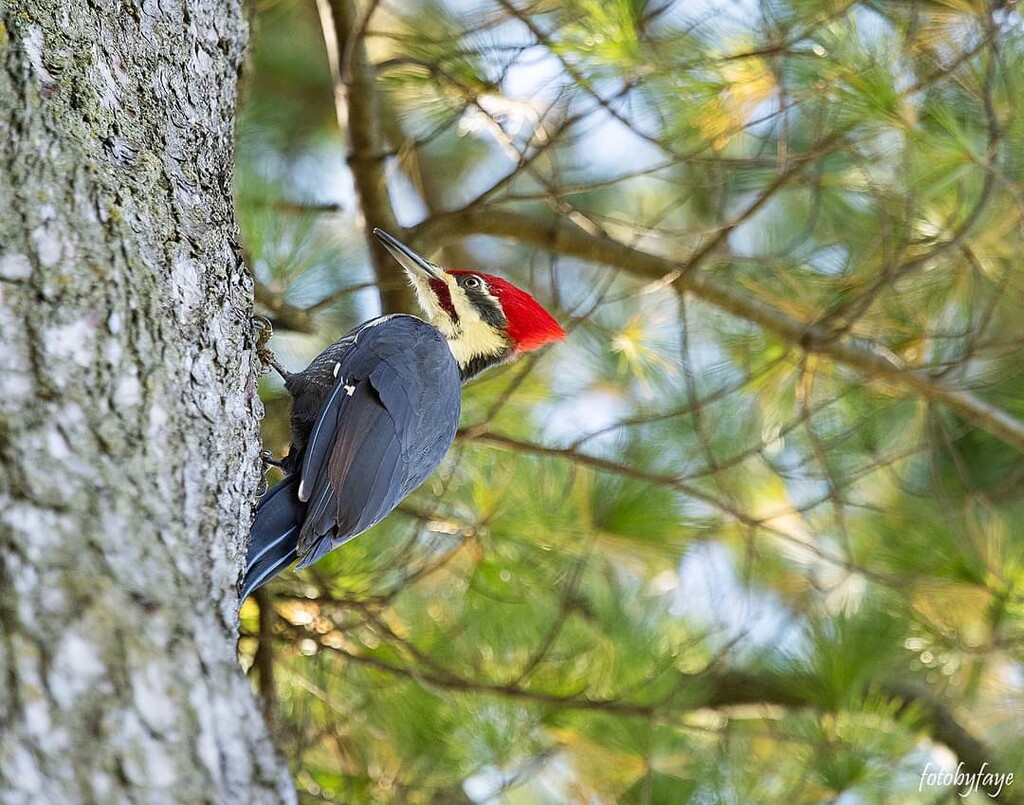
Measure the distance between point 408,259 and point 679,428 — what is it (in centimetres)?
143

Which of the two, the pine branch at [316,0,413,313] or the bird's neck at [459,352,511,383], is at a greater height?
the pine branch at [316,0,413,313]

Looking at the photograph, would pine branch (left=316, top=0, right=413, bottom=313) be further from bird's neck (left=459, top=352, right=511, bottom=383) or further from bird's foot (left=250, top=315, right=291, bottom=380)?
bird's foot (left=250, top=315, right=291, bottom=380)

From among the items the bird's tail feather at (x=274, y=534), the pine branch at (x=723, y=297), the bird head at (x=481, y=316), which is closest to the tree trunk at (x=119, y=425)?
the bird's tail feather at (x=274, y=534)

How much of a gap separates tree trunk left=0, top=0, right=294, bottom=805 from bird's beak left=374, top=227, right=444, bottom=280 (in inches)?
43.3

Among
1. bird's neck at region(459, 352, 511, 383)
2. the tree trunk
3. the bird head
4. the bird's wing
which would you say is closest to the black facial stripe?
the bird head

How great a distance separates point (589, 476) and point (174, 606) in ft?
8.60

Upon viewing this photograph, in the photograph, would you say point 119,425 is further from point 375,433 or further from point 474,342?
point 474,342

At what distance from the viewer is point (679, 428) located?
167 inches

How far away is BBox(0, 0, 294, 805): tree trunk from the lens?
1136mm

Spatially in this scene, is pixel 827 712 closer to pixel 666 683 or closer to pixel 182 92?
pixel 666 683

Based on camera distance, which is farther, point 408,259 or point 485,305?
point 485,305

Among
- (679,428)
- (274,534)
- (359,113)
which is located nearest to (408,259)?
(359,113)

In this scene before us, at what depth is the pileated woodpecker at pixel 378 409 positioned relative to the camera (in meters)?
2.39

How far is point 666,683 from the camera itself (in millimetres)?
3477
